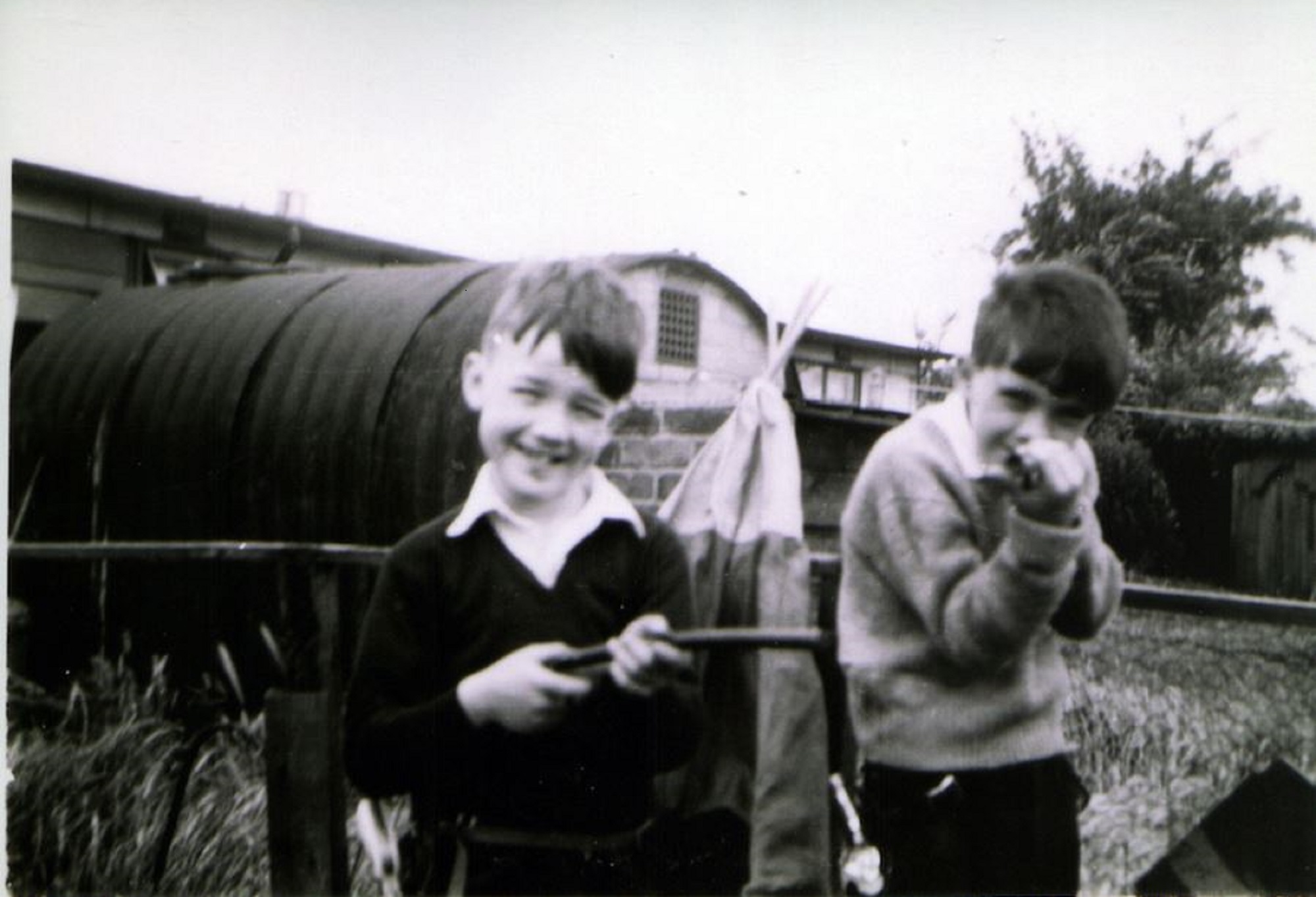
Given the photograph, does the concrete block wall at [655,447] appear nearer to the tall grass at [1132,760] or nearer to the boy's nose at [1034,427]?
the boy's nose at [1034,427]

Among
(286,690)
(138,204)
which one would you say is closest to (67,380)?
(138,204)

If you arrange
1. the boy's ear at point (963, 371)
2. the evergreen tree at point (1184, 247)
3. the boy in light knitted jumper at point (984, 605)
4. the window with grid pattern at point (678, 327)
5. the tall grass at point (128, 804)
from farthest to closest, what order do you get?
the tall grass at point (128, 804) < the window with grid pattern at point (678, 327) < the evergreen tree at point (1184, 247) < the boy's ear at point (963, 371) < the boy in light knitted jumper at point (984, 605)

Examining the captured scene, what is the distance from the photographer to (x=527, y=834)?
2.18 meters

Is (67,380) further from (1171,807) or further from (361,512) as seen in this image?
(1171,807)

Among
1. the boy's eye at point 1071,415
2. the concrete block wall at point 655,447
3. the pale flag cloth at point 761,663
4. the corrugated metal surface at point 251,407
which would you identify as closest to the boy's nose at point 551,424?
the concrete block wall at point 655,447

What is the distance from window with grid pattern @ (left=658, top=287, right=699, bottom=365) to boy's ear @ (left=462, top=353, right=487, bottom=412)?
0.32 meters

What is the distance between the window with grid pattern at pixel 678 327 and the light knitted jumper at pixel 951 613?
1.40ft

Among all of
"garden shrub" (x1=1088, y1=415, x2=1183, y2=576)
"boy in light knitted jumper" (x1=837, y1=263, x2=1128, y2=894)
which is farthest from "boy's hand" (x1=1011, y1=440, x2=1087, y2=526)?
"garden shrub" (x1=1088, y1=415, x2=1183, y2=576)

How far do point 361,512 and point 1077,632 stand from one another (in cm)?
160

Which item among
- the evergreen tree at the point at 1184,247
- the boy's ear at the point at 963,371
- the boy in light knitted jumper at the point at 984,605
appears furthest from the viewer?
the evergreen tree at the point at 1184,247

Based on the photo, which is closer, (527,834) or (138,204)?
(527,834)

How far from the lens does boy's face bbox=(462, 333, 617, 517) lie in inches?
87.0

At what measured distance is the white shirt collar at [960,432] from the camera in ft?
6.87

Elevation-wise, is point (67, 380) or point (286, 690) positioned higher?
point (67, 380)
